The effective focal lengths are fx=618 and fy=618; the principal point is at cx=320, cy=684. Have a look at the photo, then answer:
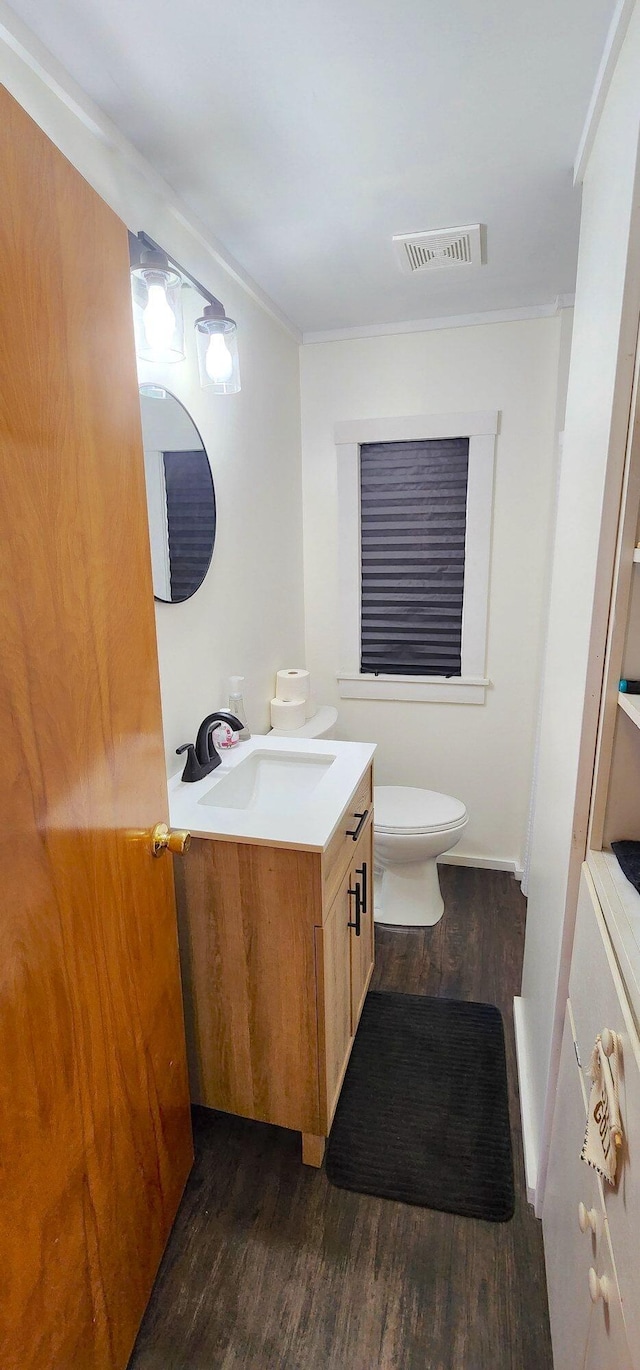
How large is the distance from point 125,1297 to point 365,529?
2.42 meters

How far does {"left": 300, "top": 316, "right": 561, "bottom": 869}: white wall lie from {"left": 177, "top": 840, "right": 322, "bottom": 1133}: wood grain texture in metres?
1.57

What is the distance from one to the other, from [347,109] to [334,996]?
77.4 inches

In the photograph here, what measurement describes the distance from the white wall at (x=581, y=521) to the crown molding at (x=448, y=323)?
0.94 m

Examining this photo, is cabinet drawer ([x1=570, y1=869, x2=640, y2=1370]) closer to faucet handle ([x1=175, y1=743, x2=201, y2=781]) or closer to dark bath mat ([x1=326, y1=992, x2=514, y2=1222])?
dark bath mat ([x1=326, y1=992, x2=514, y2=1222])

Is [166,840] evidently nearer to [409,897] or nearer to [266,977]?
[266,977]

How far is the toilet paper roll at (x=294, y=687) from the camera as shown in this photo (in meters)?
2.40

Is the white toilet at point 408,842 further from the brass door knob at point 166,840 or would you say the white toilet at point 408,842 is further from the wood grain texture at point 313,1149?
the brass door knob at point 166,840

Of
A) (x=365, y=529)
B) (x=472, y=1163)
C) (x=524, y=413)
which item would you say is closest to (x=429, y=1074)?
(x=472, y=1163)

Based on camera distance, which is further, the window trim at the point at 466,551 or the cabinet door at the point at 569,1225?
the window trim at the point at 466,551

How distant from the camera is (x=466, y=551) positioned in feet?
8.41

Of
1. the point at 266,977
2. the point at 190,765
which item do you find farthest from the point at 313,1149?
the point at 190,765

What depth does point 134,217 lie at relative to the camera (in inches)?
55.4

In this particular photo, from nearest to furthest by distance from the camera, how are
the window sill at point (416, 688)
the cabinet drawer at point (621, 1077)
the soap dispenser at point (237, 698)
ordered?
the cabinet drawer at point (621, 1077) → the soap dispenser at point (237, 698) → the window sill at point (416, 688)

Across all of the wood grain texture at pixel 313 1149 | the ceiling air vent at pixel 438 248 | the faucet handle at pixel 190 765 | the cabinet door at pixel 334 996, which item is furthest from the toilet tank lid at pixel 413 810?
the ceiling air vent at pixel 438 248
